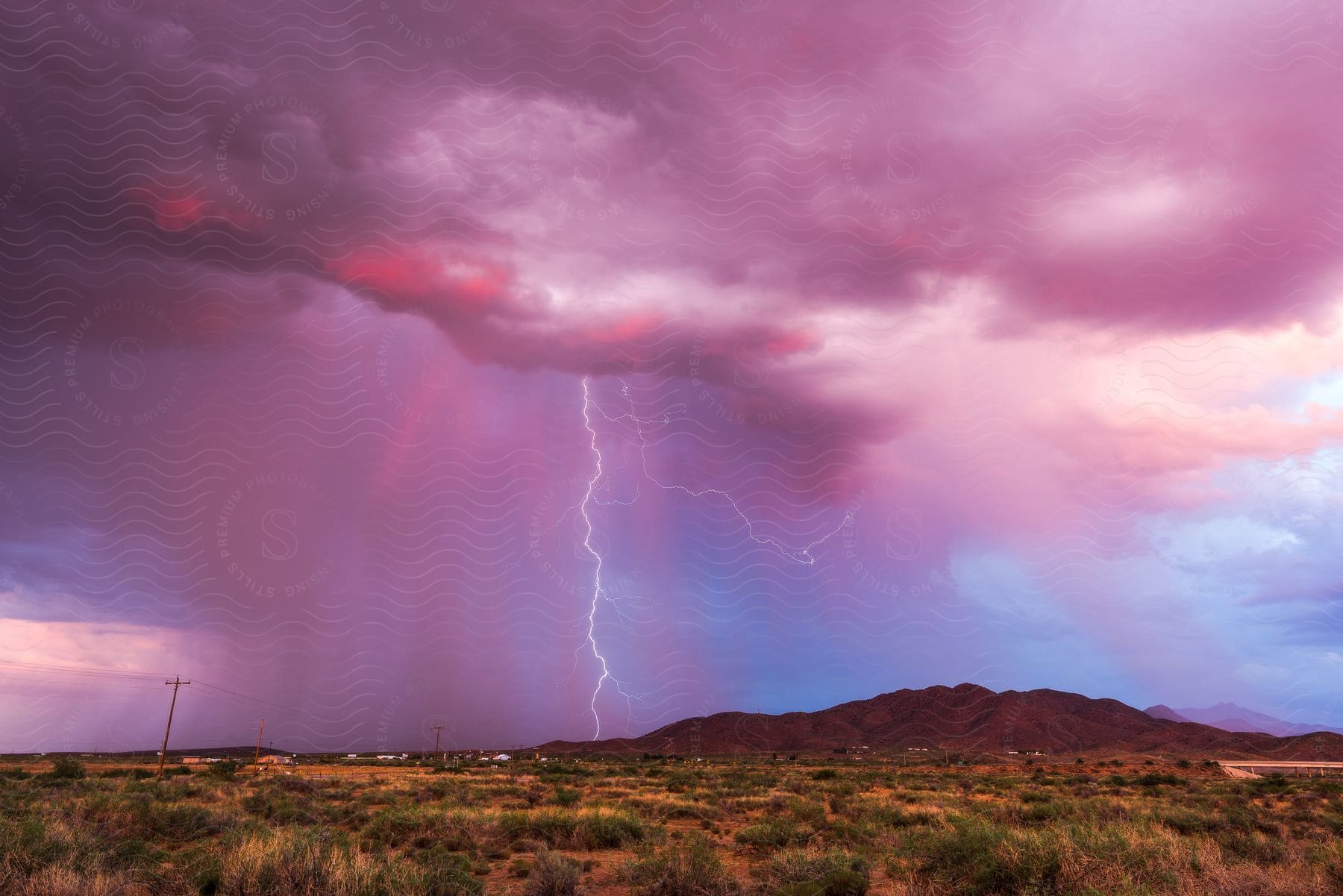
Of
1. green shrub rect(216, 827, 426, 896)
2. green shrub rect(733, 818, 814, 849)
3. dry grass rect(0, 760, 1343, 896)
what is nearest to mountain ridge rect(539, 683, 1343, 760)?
dry grass rect(0, 760, 1343, 896)

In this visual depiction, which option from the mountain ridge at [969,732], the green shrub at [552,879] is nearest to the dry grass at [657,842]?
the green shrub at [552,879]

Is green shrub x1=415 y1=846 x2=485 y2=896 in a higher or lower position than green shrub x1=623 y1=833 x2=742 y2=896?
higher

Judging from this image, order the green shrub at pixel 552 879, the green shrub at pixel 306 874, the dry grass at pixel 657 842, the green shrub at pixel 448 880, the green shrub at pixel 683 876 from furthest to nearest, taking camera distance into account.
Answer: the green shrub at pixel 552 879
the green shrub at pixel 683 876
the green shrub at pixel 448 880
the dry grass at pixel 657 842
the green shrub at pixel 306 874

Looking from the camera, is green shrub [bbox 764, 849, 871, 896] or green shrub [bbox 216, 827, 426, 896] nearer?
green shrub [bbox 216, 827, 426, 896]

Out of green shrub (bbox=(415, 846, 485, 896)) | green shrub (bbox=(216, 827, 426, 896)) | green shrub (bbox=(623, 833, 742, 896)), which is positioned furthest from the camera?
green shrub (bbox=(623, 833, 742, 896))

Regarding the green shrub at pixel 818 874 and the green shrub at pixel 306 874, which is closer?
the green shrub at pixel 306 874

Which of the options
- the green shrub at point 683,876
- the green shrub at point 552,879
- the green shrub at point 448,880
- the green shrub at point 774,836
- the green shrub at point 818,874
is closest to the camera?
the green shrub at point 448,880

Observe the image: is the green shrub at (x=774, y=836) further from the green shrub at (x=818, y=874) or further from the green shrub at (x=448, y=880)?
the green shrub at (x=448, y=880)

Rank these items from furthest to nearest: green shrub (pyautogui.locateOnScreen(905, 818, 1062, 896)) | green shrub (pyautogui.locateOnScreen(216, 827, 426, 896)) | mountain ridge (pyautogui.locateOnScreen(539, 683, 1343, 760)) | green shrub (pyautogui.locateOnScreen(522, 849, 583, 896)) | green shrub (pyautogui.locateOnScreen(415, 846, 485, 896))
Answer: mountain ridge (pyautogui.locateOnScreen(539, 683, 1343, 760)) → green shrub (pyautogui.locateOnScreen(522, 849, 583, 896)) → green shrub (pyautogui.locateOnScreen(415, 846, 485, 896)) → green shrub (pyautogui.locateOnScreen(905, 818, 1062, 896)) → green shrub (pyautogui.locateOnScreen(216, 827, 426, 896))

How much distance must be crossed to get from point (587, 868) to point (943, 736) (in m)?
138

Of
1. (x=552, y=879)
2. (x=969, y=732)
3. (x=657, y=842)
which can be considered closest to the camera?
(x=552, y=879)

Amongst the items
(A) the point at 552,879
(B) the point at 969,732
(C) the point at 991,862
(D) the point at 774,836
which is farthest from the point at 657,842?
(B) the point at 969,732

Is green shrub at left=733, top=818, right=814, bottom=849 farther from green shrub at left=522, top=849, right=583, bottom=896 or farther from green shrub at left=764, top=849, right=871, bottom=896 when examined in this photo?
green shrub at left=522, top=849, right=583, bottom=896

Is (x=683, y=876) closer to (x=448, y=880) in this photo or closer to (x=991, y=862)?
(x=448, y=880)
